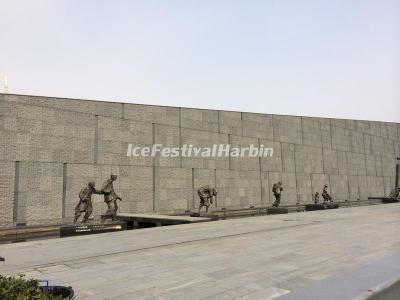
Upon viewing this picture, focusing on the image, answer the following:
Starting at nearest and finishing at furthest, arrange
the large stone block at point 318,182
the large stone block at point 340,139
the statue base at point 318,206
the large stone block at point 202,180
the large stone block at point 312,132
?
the large stone block at point 202,180, the statue base at point 318,206, the large stone block at point 318,182, the large stone block at point 312,132, the large stone block at point 340,139

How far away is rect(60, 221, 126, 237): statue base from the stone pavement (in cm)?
93

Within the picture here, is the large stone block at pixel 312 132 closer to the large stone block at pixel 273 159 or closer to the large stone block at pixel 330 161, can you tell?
the large stone block at pixel 330 161

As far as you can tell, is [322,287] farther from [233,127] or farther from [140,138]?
[233,127]

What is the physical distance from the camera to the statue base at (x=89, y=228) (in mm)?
13341

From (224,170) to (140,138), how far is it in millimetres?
7595

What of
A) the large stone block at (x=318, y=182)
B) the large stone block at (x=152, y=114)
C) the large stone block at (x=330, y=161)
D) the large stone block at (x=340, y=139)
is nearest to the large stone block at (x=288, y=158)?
the large stone block at (x=318, y=182)

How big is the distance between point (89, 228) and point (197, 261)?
684cm

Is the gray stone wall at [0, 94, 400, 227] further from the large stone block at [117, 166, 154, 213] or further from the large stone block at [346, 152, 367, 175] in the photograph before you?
the large stone block at [346, 152, 367, 175]

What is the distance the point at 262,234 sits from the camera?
1258cm

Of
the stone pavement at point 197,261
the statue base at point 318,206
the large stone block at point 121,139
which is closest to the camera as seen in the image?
the stone pavement at point 197,261

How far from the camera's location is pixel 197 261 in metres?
8.08

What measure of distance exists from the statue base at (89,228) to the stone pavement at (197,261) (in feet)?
3.04

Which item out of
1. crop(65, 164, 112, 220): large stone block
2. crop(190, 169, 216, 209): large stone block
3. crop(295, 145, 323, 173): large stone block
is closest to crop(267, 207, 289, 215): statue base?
crop(190, 169, 216, 209): large stone block

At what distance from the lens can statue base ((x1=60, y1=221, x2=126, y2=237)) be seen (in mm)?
A: 13341
